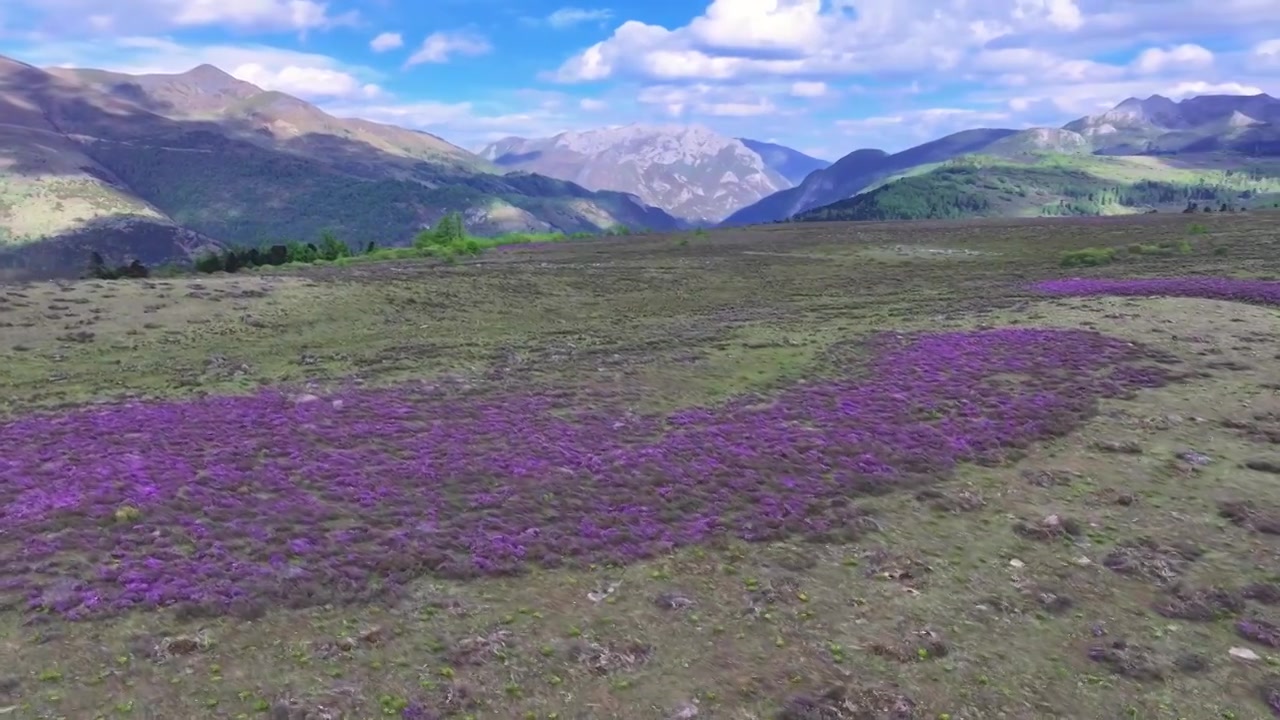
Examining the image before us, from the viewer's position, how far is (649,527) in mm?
19453

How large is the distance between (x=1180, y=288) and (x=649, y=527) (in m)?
52.5

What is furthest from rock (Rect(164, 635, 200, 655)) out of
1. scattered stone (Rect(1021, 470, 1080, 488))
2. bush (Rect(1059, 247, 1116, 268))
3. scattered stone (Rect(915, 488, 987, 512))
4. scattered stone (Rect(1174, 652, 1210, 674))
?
bush (Rect(1059, 247, 1116, 268))

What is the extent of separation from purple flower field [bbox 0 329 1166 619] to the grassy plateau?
0.11m

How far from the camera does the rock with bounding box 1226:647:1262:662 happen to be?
14.2 metres

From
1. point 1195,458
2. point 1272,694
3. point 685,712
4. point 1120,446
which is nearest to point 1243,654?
point 1272,694

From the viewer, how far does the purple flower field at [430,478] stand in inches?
653

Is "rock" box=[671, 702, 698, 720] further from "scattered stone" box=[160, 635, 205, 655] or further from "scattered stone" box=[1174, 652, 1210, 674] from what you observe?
"scattered stone" box=[1174, 652, 1210, 674]

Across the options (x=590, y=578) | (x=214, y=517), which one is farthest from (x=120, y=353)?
(x=590, y=578)

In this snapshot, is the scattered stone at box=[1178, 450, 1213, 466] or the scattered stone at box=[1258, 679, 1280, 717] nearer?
the scattered stone at box=[1258, 679, 1280, 717]

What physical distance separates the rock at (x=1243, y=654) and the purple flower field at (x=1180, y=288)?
46.7 meters

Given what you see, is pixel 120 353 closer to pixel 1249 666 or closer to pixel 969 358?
pixel 969 358

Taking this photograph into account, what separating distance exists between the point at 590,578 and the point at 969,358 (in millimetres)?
25398

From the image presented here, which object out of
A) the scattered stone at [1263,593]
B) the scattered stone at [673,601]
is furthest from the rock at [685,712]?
the scattered stone at [1263,593]

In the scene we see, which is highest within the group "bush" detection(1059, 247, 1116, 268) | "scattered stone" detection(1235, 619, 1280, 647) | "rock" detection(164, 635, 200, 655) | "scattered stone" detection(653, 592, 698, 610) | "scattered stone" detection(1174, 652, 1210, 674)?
"bush" detection(1059, 247, 1116, 268)
